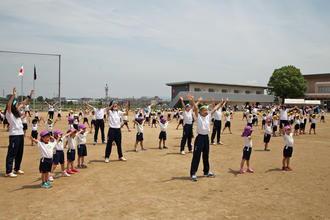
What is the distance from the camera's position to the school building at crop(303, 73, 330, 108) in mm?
57894

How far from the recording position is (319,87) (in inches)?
2375

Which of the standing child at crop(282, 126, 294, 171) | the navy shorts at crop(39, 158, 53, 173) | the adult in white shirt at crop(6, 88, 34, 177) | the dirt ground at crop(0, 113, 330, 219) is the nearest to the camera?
the dirt ground at crop(0, 113, 330, 219)

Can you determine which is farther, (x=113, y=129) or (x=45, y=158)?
(x=113, y=129)

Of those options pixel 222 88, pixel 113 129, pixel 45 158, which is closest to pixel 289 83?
pixel 222 88

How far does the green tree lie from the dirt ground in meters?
53.3

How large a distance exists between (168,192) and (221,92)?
55.7 meters

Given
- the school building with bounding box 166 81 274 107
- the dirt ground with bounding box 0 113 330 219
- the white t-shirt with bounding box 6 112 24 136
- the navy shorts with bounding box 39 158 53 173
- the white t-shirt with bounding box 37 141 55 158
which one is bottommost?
the dirt ground with bounding box 0 113 330 219

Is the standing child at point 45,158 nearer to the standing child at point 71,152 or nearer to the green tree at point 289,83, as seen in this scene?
the standing child at point 71,152

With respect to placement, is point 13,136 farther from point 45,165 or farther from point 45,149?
point 45,165

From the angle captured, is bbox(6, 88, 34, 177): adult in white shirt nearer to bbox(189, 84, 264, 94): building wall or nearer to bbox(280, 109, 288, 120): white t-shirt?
bbox(280, 109, 288, 120): white t-shirt

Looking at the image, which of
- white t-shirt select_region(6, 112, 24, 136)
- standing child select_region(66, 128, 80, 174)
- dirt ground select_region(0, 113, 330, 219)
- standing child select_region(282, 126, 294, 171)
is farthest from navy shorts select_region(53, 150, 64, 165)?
standing child select_region(282, 126, 294, 171)

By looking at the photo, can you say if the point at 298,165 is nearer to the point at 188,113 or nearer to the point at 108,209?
the point at 188,113

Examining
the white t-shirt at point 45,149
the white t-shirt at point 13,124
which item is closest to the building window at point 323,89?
the white t-shirt at point 45,149

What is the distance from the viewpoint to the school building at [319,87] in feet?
190
